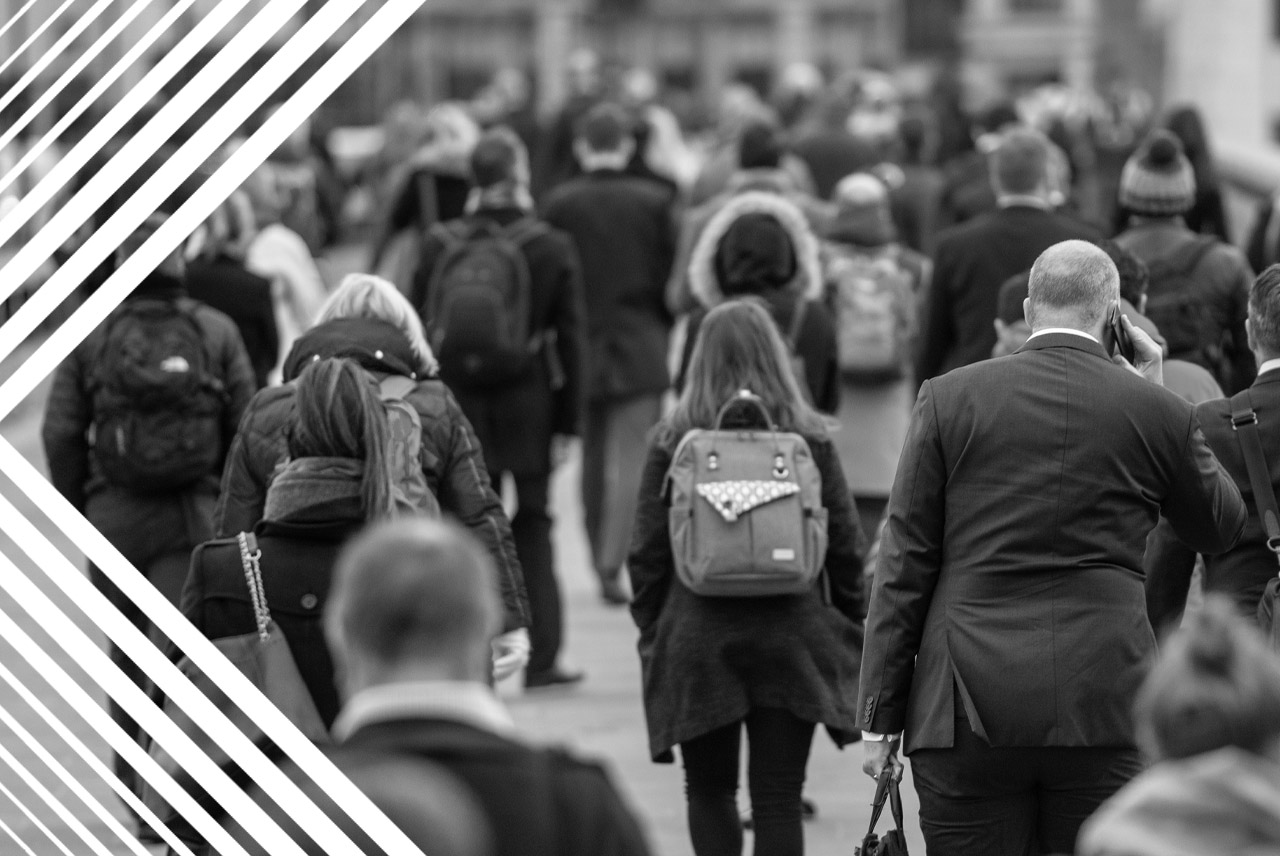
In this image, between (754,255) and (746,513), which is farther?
(754,255)

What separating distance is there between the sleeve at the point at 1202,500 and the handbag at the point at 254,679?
1.79 m

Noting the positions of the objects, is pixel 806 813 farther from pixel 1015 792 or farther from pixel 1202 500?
pixel 1202 500

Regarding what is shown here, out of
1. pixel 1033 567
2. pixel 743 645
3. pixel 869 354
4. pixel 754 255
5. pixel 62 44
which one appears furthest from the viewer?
pixel 869 354

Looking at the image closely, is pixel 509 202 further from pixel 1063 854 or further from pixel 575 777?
pixel 575 777

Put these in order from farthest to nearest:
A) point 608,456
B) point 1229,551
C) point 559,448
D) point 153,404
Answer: point 608,456, point 559,448, point 153,404, point 1229,551

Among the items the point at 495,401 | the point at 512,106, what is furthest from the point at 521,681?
the point at 512,106

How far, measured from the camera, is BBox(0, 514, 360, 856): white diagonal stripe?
341 cm

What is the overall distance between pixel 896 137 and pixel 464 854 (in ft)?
43.1

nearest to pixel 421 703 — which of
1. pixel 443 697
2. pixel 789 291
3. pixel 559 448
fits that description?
pixel 443 697

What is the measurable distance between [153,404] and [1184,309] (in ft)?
9.69

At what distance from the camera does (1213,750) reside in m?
2.62

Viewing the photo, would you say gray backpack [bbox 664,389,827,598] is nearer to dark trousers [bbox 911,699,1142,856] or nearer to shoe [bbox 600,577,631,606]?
dark trousers [bbox 911,699,1142,856]

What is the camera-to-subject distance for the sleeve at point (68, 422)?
6398mm

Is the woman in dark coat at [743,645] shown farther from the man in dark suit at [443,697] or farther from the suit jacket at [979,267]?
the man in dark suit at [443,697]
